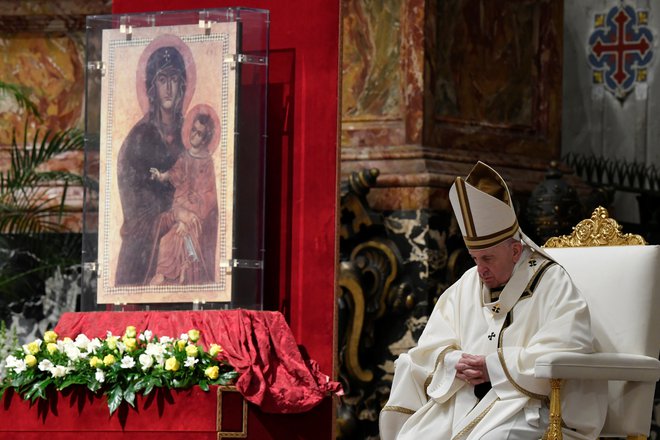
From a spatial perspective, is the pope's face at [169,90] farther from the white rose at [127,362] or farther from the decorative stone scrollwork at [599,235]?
the decorative stone scrollwork at [599,235]

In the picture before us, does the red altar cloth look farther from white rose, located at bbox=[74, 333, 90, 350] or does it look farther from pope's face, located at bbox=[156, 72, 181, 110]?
pope's face, located at bbox=[156, 72, 181, 110]

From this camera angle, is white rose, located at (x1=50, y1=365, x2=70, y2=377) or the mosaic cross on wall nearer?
white rose, located at (x1=50, y1=365, x2=70, y2=377)

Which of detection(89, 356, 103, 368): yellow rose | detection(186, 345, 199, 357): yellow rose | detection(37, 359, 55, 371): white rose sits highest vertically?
detection(186, 345, 199, 357): yellow rose

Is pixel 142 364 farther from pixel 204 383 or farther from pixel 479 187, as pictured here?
pixel 479 187

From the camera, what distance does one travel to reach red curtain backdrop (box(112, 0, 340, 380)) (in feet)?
25.3

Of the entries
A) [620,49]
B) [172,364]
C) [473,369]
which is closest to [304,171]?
[172,364]

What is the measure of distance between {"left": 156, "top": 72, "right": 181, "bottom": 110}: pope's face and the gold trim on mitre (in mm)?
2084

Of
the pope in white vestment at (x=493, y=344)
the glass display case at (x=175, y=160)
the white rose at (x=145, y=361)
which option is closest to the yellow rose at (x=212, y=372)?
the white rose at (x=145, y=361)

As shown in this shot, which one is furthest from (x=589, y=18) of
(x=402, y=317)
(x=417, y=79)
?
(x=402, y=317)

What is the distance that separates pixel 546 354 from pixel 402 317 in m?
2.98

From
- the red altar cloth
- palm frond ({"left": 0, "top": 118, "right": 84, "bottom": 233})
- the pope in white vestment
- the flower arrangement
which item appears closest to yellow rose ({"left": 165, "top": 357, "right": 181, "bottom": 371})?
the flower arrangement

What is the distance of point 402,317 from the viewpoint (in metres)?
8.72

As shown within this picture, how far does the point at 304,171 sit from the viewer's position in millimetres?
7805

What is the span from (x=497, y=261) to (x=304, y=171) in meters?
1.89
